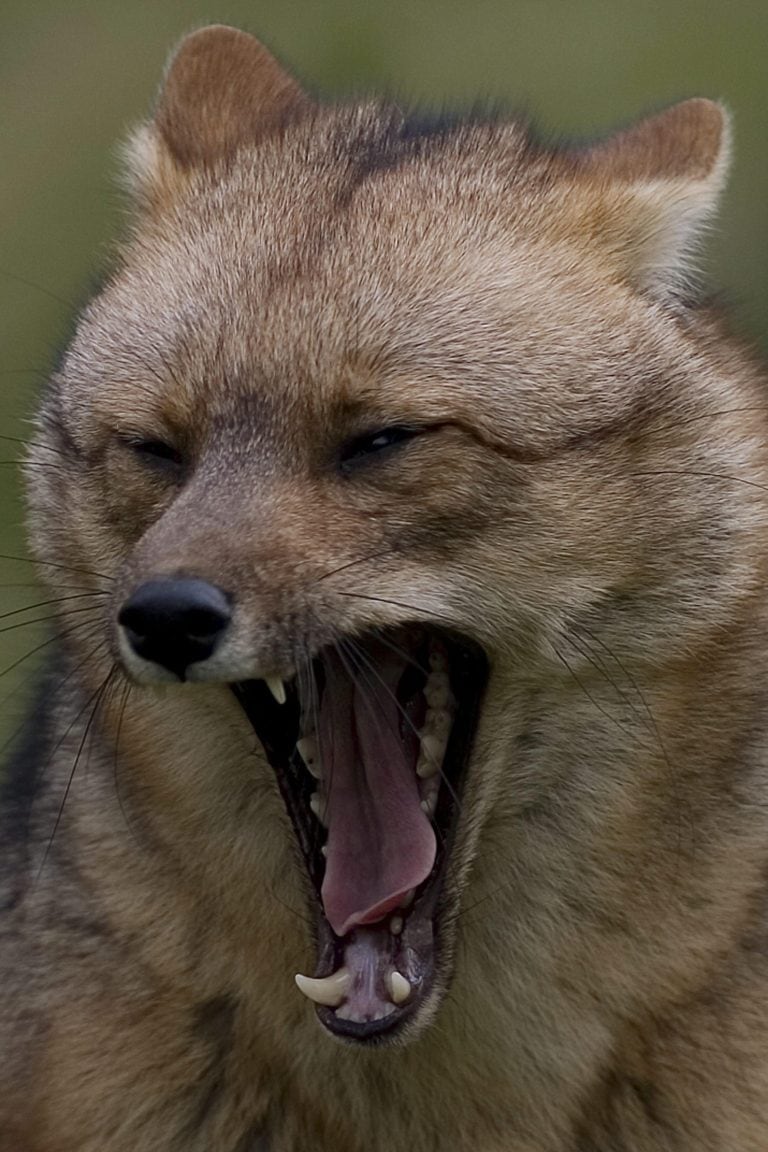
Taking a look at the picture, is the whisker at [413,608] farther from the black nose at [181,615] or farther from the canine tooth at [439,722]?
the canine tooth at [439,722]

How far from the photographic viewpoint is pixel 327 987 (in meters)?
6.28

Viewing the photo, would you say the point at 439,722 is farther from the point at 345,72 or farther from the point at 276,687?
the point at 345,72

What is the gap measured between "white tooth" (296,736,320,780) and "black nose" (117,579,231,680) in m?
0.80

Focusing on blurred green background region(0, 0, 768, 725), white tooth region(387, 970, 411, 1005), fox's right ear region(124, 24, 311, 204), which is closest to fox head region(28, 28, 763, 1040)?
white tooth region(387, 970, 411, 1005)

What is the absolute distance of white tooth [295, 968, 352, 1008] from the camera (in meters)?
6.24

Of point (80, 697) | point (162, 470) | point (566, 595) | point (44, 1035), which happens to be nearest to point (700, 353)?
point (566, 595)

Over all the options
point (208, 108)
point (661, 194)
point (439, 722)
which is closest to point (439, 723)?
point (439, 722)

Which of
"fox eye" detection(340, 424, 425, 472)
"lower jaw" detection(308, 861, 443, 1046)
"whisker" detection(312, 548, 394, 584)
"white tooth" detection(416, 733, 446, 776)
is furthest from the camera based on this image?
"white tooth" detection(416, 733, 446, 776)

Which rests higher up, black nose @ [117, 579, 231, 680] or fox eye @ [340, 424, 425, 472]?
fox eye @ [340, 424, 425, 472]

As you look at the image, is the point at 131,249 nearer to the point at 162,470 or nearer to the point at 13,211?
the point at 162,470

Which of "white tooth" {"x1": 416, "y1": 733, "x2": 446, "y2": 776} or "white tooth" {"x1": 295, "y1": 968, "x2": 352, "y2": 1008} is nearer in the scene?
"white tooth" {"x1": 295, "y1": 968, "x2": 352, "y2": 1008}

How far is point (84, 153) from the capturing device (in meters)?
16.2

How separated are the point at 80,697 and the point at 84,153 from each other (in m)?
9.69

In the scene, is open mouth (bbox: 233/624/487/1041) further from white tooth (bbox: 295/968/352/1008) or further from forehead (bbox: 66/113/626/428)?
forehead (bbox: 66/113/626/428)
